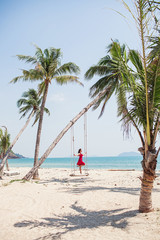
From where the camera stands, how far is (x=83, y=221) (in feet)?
14.2

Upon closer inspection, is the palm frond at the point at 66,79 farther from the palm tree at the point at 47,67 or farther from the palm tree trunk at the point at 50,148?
the palm tree trunk at the point at 50,148

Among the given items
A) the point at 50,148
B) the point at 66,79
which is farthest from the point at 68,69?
the point at 50,148

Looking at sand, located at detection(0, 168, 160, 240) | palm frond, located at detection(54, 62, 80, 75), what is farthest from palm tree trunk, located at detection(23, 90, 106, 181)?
palm frond, located at detection(54, 62, 80, 75)

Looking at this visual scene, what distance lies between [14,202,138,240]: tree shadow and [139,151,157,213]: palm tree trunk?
307 mm

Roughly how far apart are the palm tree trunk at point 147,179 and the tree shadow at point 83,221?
0.31m

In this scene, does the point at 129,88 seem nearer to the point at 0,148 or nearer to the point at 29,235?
the point at 29,235

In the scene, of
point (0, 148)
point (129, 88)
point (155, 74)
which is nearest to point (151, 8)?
point (155, 74)

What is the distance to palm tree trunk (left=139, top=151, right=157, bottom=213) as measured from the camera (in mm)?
4219

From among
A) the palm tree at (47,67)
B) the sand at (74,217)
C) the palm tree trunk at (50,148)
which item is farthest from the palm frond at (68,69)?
the sand at (74,217)

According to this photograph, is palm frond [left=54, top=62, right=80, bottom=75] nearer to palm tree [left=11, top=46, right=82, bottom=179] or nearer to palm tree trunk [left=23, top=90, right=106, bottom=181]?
palm tree [left=11, top=46, right=82, bottom=179]

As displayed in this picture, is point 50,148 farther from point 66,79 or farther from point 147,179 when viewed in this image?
point 66,79

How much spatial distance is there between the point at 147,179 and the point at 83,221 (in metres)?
1.70

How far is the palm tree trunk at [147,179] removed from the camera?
13.8ft

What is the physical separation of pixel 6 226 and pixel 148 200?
314cm
